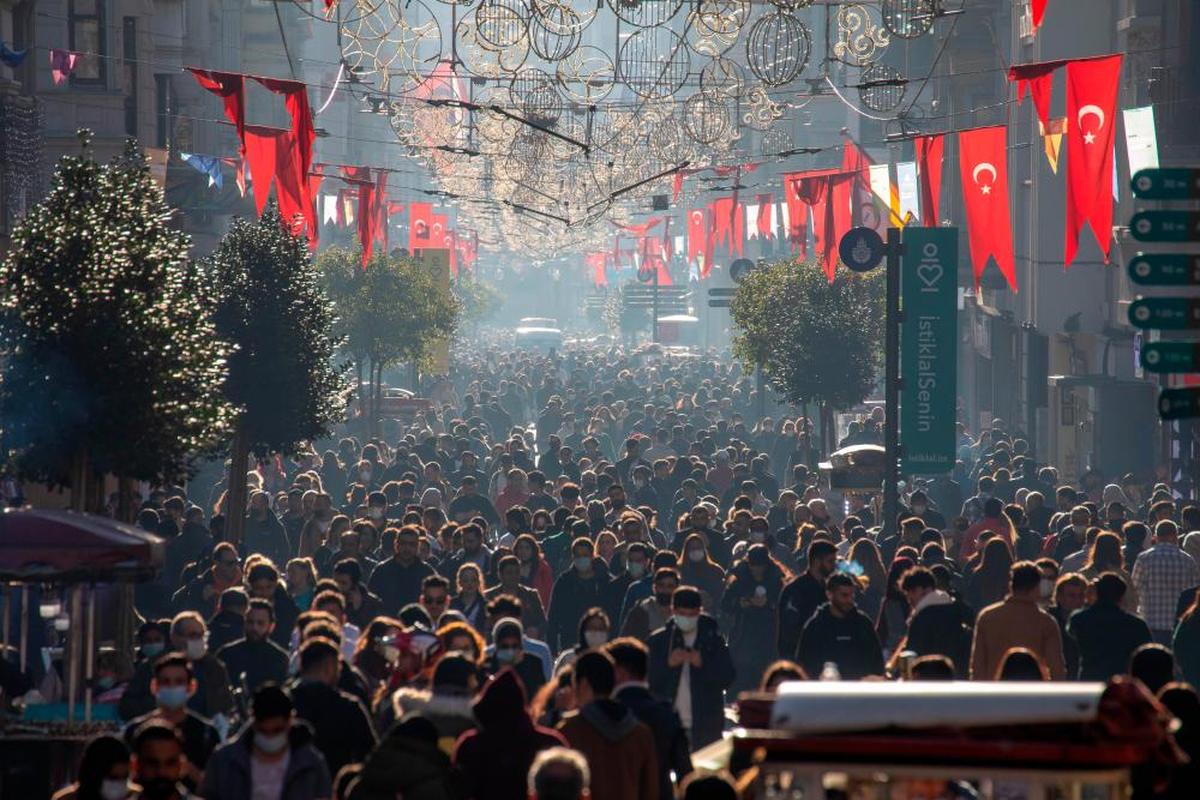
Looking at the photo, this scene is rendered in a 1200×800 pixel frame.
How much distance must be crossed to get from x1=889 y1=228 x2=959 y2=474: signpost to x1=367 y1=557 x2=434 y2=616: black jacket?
8.96m

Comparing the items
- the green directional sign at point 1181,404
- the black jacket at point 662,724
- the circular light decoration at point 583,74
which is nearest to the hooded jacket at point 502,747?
the black jacket at point 662,724

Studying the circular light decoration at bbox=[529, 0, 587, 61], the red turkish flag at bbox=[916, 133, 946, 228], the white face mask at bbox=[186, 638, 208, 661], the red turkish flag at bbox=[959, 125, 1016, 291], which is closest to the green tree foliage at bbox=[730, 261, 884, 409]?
the red turkish flag at bbox=[916, 133, 946, 228]

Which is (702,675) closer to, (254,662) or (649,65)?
(254,662)

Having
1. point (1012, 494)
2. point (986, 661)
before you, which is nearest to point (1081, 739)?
point (986, 661)

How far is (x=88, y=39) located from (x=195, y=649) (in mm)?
24372

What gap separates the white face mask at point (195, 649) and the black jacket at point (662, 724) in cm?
292

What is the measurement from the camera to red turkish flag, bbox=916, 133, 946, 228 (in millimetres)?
29484

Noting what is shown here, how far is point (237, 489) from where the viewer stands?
74.5 ft

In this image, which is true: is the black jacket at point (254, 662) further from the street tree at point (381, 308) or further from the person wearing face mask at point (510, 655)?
the street tree at point (381, 308)

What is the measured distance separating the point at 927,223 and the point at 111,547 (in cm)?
1829

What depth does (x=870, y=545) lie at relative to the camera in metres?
17.7

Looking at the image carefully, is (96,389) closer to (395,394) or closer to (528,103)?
(528,103)

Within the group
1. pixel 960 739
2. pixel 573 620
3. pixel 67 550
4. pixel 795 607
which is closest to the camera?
pixel 960 739

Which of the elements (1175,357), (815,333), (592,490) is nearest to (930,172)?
(592,490)
